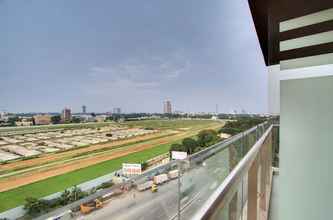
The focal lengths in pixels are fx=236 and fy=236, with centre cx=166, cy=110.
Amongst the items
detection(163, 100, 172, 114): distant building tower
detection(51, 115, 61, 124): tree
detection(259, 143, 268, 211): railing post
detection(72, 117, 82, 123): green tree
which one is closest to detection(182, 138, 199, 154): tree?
detection(163, 100, 172, 114): distant building tower

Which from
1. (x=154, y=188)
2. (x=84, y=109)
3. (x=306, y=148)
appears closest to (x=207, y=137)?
(x=306, y=148)

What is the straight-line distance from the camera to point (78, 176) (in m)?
1.39

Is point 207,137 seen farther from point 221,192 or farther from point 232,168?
point 221,192

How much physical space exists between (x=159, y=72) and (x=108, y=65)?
0.89 meters

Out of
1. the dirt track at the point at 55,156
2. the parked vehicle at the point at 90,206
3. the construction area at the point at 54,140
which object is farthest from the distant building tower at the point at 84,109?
the parked vehicle at the point at 90,206

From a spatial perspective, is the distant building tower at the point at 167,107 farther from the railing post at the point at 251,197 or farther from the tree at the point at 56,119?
the tree at the point at 56,119

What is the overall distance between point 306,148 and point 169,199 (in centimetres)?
150

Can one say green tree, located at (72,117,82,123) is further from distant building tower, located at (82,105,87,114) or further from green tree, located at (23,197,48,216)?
green tree, located at (23,197,48,216)

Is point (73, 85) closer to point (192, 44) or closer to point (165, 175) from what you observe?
point (165, 175)

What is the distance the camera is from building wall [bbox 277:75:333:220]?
1.75m

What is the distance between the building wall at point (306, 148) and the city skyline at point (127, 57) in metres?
1.02

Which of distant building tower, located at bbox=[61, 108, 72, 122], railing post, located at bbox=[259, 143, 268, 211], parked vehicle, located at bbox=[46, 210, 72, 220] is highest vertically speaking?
distant building tower, located at bbox=[61, 108, 72, 122]

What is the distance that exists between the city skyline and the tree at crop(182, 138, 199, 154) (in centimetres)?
52

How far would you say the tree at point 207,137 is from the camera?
1.99 meters
